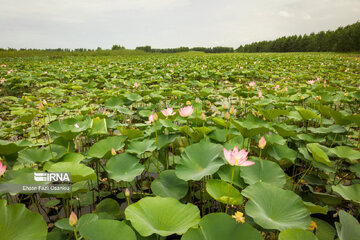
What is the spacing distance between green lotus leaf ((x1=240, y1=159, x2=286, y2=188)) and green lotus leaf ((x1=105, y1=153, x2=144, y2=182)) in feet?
2.19

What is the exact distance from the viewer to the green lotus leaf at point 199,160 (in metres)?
1.19

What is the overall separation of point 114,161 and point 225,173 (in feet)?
2.46

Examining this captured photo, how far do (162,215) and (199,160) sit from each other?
18.1 inches

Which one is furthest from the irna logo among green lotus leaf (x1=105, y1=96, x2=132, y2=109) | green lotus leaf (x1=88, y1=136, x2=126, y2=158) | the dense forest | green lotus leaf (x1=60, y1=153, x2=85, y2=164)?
the dense forest

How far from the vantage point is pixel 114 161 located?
1.36 m

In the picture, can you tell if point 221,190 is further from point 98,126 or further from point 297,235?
point 98,126

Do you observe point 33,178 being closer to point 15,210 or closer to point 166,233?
point 15,210

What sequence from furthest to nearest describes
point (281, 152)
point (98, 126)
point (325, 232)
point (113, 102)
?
point (113, 102), point (98, 126), point (281, 152), point (325, 232)

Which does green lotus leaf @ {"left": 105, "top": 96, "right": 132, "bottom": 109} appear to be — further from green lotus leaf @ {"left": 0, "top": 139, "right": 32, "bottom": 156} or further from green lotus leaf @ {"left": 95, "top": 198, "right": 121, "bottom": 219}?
green lotus leaf @ {"left": 95, "top": 198, "right": 121, "bottom": 219}

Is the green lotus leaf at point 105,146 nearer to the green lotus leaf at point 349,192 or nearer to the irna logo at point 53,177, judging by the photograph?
the irna logo at point 53,177

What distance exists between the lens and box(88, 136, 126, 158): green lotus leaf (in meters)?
1.48

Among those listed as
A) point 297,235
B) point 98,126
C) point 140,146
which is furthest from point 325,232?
point 98,126

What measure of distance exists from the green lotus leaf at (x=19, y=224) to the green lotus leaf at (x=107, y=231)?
17cm

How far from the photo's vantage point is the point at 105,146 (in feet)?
5.04
